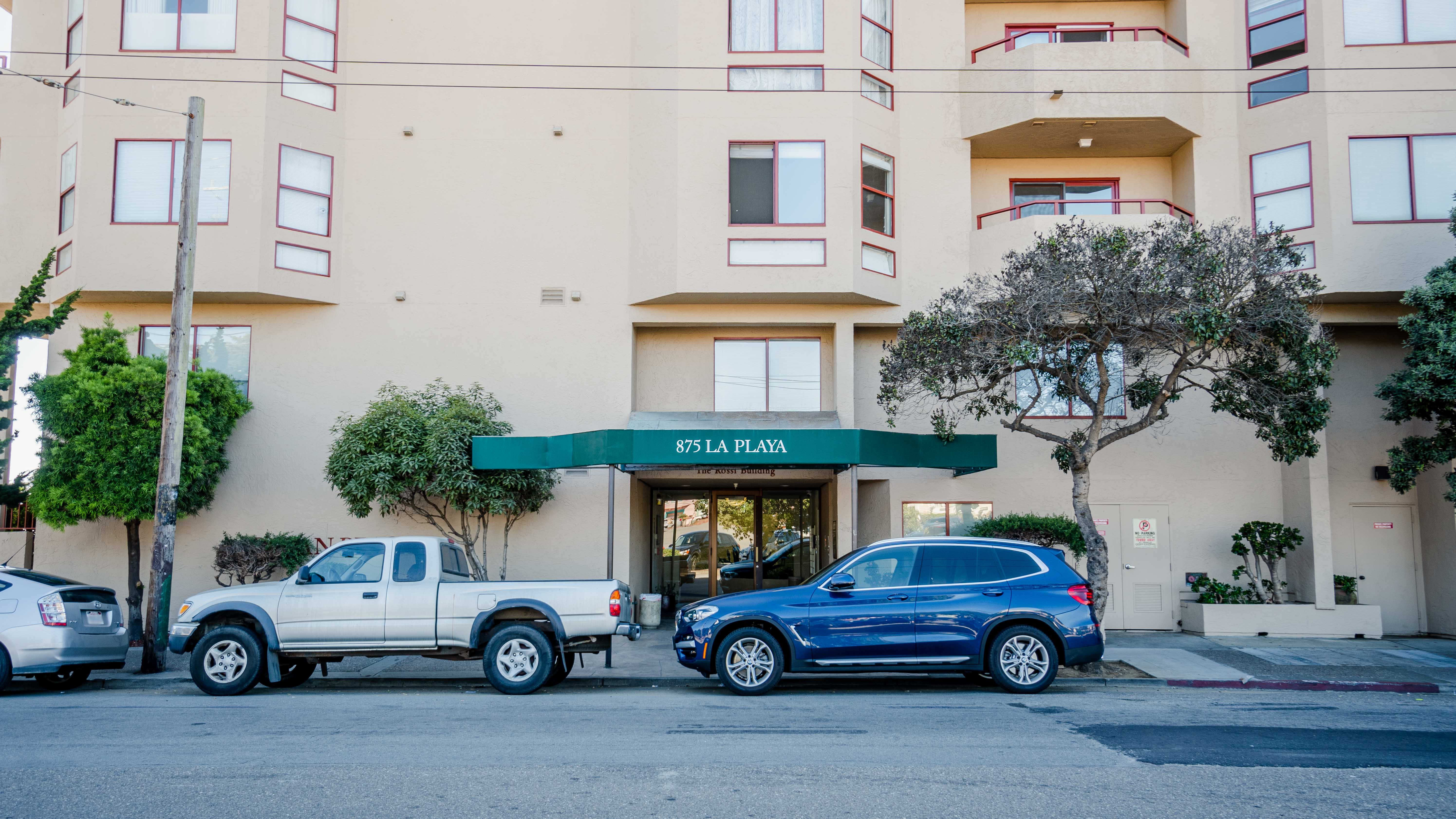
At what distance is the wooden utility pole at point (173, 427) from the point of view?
41.6 feet

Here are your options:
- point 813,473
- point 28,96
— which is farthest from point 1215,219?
point 28,96

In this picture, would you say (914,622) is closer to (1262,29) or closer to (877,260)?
(877,260)

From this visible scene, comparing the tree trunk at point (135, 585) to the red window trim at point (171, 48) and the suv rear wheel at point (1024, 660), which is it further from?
the suv rear wheel at point (1024, 660)

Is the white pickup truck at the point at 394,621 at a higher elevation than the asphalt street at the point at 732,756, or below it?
higher

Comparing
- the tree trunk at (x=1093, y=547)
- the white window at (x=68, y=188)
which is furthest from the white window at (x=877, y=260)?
the white window at (x=68, y=188)

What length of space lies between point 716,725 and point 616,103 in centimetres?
1227

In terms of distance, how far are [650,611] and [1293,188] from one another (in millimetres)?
12689

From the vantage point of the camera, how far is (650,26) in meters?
17.7

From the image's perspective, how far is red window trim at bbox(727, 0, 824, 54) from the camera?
17281 mm

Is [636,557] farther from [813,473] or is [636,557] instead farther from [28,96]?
[28,96]

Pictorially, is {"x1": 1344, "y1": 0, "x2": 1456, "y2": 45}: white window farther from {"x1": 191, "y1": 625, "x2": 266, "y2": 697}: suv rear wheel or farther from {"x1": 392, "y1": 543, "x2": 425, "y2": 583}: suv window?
{"x1": 191, "y1": 625, "x2": 266, "y2": 697}: suv rear wheel

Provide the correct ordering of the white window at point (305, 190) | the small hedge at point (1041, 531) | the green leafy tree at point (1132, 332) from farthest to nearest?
the white window at point (305, 190) < the small hedge at point (1041, 531) < the green leafy tree at point (1132, 332)

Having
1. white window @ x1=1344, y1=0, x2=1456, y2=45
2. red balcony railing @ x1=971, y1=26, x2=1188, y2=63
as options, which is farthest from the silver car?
white window @ x1=1344, y1=0, x2=1456, y2=45

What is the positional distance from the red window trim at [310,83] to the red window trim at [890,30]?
9246 millimetres
